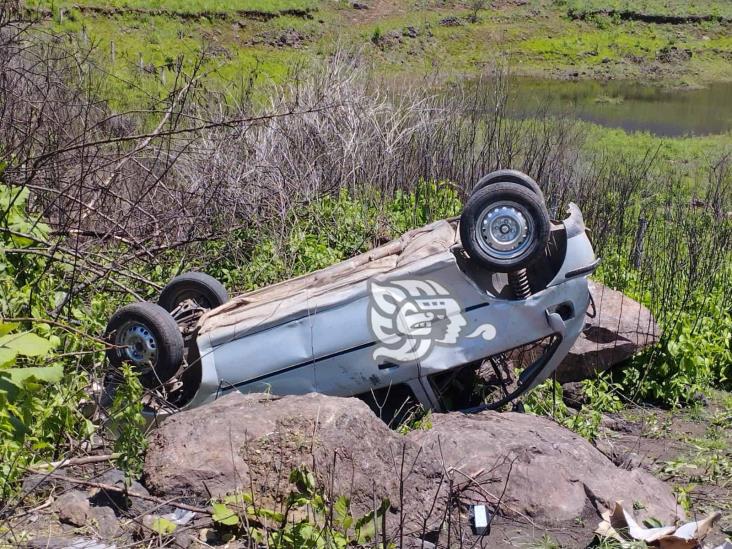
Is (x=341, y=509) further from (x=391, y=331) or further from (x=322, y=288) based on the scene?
(x=322, y=288)

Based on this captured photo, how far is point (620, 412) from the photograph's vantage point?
7785 mm

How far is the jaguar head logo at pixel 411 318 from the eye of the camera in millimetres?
6039

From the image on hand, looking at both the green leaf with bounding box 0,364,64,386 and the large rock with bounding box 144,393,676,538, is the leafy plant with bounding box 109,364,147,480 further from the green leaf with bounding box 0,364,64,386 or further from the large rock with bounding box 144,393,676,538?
the green leaf with bounding box 0,364,64,386

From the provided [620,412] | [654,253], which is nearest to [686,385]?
[620,412]

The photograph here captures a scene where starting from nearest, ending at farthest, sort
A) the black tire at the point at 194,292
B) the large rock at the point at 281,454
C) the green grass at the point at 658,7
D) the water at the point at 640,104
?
the large rock at the point at 281,454 → the black tire at the point at 194,292 → the water at the point at 640,104 → the green grass at the point at 658,7

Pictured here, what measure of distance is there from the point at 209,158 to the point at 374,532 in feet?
22.1

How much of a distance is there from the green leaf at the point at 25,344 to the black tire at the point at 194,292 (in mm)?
3363

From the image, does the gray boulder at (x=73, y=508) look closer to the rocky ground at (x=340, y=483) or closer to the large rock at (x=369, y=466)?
the rocky ground at (x=340, y=483)

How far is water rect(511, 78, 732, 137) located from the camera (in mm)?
30734

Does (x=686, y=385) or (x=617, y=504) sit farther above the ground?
(x=617, y=504)

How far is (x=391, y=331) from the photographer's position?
19.8ft

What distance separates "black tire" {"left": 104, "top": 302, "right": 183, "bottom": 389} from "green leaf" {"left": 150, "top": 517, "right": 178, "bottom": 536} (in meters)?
1.92

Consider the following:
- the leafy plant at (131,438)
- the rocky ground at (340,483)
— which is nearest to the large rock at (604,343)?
the rocky ground at (340,483)

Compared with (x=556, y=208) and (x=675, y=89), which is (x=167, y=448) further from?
(x=675, y=89)
